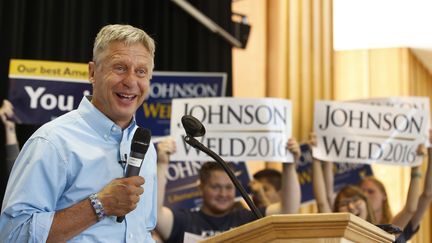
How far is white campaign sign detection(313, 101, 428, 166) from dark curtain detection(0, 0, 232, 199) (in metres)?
0.99

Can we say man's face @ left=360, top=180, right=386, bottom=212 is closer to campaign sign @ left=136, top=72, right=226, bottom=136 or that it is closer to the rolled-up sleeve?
campaign sign @ left=136, top=72, right=226, bottom=136

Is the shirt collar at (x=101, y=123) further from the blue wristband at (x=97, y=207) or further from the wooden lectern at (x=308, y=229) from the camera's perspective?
the wooden lectern at (x=308, y=229)

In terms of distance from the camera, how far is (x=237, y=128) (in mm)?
4070

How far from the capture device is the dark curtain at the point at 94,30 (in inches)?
170

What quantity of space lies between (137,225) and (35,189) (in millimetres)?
279

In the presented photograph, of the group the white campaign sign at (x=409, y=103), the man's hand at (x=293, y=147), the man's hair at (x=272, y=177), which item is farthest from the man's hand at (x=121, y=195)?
the white campaign sign at (x=409, y=103)

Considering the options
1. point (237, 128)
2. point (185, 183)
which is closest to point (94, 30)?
point (185, 183)

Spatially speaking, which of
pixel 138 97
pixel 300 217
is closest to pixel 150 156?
pixel 138 97

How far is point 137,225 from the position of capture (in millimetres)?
1885

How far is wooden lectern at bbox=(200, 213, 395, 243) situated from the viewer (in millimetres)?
1606

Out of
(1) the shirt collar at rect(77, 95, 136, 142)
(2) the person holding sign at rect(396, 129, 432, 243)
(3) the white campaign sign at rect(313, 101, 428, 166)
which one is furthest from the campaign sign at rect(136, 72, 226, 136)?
(1) the shirt collar at rect(77, 95, 136, 142)

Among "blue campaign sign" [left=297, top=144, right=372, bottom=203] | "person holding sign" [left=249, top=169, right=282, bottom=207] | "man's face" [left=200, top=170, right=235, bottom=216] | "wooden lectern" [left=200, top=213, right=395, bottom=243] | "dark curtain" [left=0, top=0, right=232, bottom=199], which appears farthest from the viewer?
"blue campaign sign" [left=297, top=144, right=372, bottom=203]

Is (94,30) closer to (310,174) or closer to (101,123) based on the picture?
(310,174)

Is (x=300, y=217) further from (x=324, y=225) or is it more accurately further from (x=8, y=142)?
(x=8, y=142)
